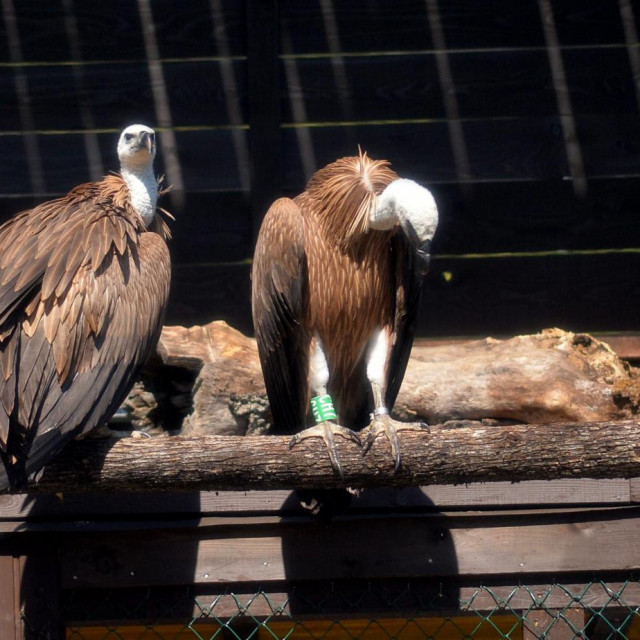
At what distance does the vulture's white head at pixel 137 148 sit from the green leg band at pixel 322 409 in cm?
122

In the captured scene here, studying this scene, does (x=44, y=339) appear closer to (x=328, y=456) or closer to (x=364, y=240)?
(x=328, y=456)

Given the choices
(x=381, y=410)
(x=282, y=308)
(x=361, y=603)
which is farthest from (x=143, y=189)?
(x=361, y=603)

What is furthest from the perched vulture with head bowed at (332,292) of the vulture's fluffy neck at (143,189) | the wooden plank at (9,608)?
the wooden plank at (9,608)

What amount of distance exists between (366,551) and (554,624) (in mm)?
700

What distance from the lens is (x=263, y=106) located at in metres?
5.87

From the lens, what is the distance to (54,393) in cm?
414

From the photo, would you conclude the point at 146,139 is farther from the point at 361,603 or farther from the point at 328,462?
the point at 361,603

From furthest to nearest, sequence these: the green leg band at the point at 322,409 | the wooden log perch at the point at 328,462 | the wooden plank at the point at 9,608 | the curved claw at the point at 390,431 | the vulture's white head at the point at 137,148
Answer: the vulture's white head at the point at 137,148
the green leg band at the point at 322,409
the wooden plank at the point at 9,608
the curved claw at the point at 390,431
the wooden log perch at the point at 328,462

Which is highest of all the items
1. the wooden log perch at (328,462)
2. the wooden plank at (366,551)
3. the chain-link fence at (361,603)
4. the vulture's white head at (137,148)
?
the vulture's white head at (137,148)

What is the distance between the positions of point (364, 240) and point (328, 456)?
1.13 meters

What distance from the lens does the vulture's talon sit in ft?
13.3

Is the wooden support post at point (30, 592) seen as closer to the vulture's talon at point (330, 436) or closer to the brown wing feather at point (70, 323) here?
the brown wing feather at point (70, 323)

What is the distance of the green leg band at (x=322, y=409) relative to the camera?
15.4 feet

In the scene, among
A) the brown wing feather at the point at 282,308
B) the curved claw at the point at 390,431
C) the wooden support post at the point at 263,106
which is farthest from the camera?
the wooden support post at the point at 263,106
